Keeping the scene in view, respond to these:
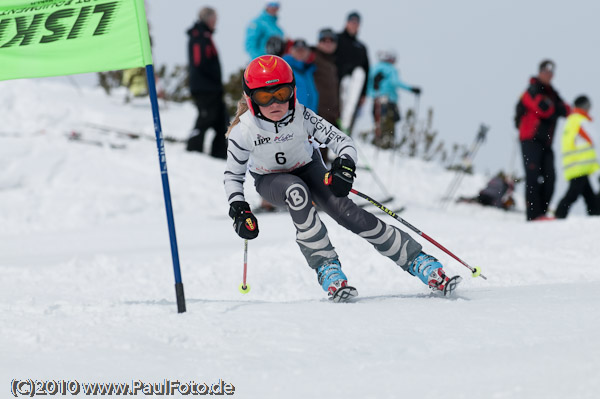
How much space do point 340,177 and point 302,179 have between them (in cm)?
47

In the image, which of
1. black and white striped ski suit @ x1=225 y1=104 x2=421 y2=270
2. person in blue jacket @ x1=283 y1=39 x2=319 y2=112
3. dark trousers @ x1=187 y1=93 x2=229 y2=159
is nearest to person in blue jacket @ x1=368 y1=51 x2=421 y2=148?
dark trousers @ x1=187 y1=93 x2=229 y2=159

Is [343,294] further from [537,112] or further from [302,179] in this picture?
[537,112]

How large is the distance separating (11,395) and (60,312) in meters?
1.06

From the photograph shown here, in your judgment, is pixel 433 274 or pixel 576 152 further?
pixel 576 152

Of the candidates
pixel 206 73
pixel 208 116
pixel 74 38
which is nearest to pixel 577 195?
pixel 208 116

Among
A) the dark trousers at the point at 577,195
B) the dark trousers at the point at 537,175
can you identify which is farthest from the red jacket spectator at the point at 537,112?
the dark trousers at the point at 577,195

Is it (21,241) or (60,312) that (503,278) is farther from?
(21,241)

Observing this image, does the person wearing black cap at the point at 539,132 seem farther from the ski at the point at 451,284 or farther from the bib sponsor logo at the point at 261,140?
the bib sponsor logo at the point at 261,140

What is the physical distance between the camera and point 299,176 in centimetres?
429

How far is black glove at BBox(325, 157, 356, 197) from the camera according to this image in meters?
3.86

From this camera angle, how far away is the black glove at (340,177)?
3.86 metres

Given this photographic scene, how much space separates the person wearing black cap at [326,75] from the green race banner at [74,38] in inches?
215

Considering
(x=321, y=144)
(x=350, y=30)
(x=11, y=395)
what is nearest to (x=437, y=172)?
(x=350, y=30)

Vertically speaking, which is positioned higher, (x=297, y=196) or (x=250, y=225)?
(x=297, y=196)
